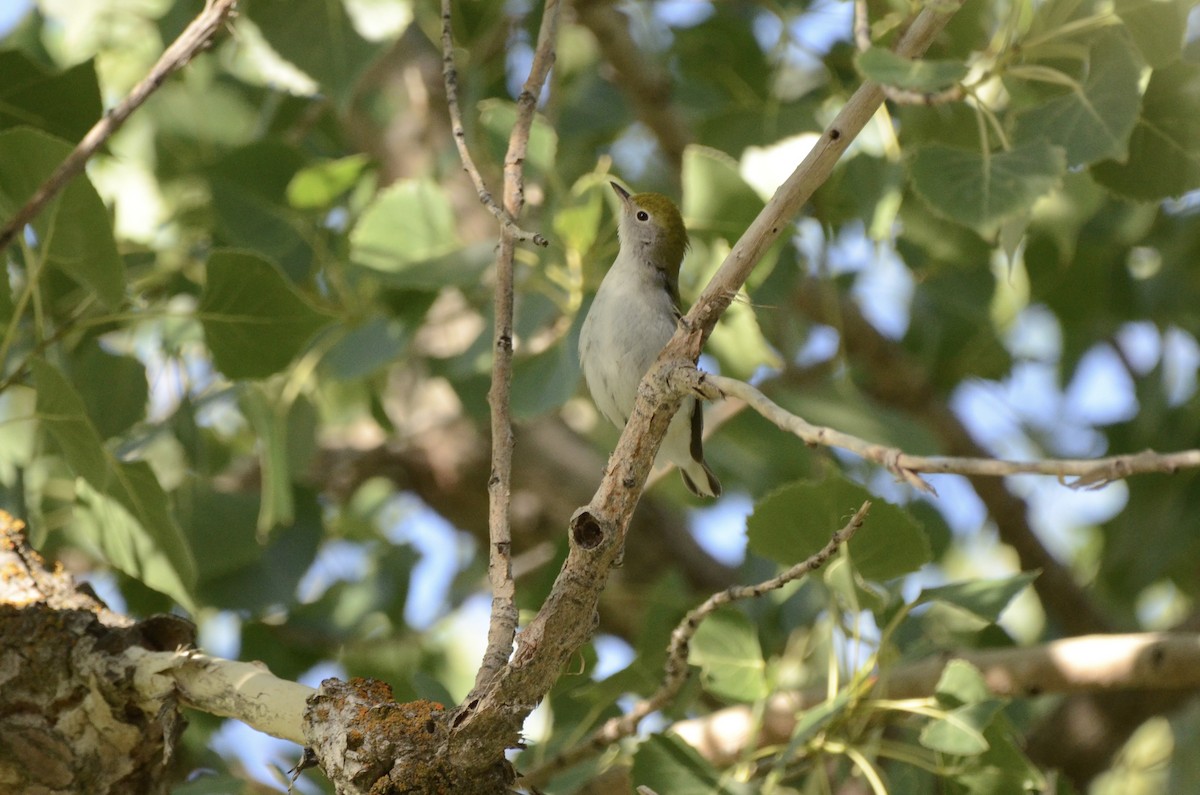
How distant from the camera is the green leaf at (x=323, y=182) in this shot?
127 inches

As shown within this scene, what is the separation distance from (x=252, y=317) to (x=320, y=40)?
0.87 m

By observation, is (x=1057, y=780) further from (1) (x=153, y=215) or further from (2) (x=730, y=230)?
(1) (x=153, y=215)

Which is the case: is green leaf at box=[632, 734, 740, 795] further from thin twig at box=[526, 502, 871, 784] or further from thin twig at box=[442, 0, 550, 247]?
thin twig at box=[442, 0, 550, 247]

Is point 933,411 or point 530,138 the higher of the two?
point 933,411

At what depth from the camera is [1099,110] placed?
92.5 inches

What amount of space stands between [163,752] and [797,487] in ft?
4.01

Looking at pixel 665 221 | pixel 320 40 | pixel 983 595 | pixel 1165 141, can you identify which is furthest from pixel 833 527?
pixel 320 40

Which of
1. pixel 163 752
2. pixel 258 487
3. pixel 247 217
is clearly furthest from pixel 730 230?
pixel 258 487

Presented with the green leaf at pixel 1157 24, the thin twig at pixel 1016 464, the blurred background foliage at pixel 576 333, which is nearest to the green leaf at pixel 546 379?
the blurred background foliage at pixel 576 333

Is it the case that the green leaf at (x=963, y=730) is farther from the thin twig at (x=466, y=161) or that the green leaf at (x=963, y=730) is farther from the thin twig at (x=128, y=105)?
the thin twig at (x=128, y=105)

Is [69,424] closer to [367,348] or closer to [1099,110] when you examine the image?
[367,348]

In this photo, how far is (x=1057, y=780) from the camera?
2598mm

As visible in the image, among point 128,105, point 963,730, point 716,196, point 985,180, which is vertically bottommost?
point 963,730

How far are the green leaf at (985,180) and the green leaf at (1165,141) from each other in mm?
409
